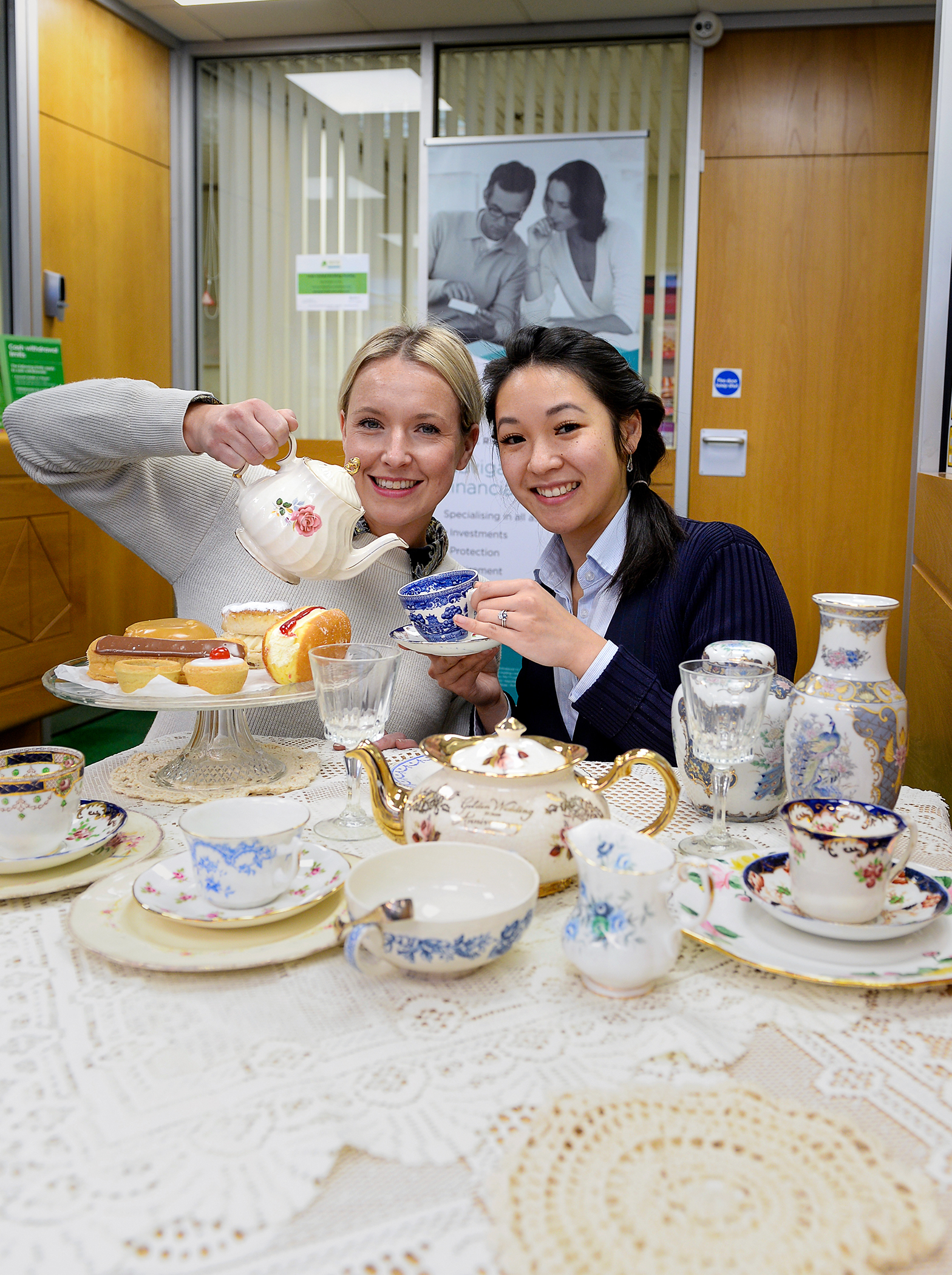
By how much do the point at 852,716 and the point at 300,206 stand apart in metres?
3.84

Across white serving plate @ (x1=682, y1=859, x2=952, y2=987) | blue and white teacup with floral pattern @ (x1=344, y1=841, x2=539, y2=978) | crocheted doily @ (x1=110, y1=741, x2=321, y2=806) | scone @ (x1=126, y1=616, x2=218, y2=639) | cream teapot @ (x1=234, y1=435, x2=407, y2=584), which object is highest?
cream teapot @ (x1=234, y1=435, x2=407, y2=584)

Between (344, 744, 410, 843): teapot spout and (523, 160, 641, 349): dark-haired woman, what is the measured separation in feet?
10.4

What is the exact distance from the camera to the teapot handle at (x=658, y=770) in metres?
0.92

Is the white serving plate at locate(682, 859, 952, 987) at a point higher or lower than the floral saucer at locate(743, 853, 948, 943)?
lower

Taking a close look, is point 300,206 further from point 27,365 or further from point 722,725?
point 722,725

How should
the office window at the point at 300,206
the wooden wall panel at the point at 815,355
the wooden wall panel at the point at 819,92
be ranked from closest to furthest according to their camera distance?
the wooden wall panel at the point at 819,92 < the wooden wall panel at the point at 815,355 < the office window at the point at 300,206

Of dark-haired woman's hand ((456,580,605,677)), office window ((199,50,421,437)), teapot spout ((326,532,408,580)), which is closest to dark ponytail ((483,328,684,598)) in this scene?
dark-haired woman's hand ((456,580,605,677))

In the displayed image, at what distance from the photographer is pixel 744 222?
12.4 feet

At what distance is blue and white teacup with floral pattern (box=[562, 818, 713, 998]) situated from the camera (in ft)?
2.36

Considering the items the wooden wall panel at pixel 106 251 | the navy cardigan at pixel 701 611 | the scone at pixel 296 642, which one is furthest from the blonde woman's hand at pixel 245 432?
the wooden wall panel at pixel 106 251

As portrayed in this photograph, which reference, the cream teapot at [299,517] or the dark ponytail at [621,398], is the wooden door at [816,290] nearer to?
the dark ponytail at [621,398]

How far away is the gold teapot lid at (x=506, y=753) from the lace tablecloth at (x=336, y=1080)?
0.45 feet

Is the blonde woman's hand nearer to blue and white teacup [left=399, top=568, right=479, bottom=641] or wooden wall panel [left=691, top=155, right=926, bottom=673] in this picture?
blue and white teacup [left=399, top=568, right=479, bottom=641]

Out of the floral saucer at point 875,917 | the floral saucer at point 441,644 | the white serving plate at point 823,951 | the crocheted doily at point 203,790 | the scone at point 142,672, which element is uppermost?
the floral saucer at point 441,644
